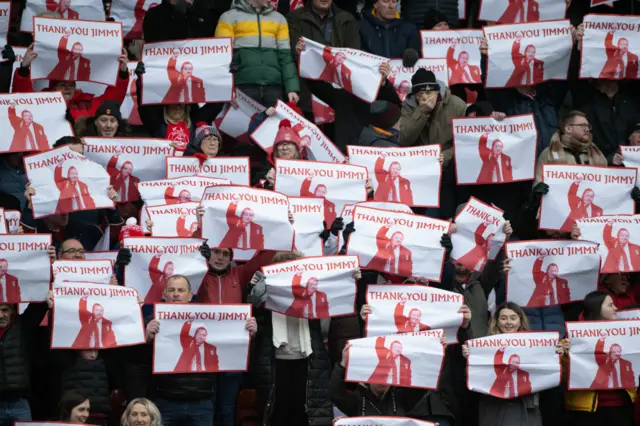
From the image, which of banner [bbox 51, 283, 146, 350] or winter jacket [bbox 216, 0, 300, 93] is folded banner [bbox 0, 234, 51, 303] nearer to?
banner [bbox 51, 283, 146, 350]

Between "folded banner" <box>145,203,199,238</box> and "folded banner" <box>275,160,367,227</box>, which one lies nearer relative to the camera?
"folded banner" <box>145,203,199,238</box>

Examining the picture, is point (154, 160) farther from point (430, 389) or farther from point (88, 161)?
point (430, 389)

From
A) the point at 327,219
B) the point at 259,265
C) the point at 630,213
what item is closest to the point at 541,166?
the point at 630,213

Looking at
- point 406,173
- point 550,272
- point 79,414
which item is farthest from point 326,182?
point 79,414

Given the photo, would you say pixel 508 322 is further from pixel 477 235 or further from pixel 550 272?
pixel 477 235

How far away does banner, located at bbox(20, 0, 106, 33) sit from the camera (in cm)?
1770

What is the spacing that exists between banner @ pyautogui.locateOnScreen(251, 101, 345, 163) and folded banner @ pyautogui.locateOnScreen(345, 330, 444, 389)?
3.59 m

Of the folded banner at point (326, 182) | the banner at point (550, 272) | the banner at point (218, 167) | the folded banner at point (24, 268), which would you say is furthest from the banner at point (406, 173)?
the folded banner at point (24, 268)

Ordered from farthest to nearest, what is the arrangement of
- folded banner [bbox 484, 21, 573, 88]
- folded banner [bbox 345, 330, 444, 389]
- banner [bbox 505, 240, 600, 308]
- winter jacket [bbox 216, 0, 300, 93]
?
1. winter jacket [bbox 216, 0, 300, 93]
2. folded banner [bbox 484, 21, 573, 88]
3. banner [bbox 505, 240, 600, 308]
4. folded banner [bbox 345, 330, 444, 389]

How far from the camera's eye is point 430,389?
12.6 m

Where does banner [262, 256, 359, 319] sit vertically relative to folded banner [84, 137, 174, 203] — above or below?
below

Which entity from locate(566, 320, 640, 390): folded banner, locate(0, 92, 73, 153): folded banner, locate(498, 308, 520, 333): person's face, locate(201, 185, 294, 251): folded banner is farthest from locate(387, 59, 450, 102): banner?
locate(566, 320, 640, 390): folded banner

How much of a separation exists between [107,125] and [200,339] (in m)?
3.72

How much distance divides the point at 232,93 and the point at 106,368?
4.17 meters
